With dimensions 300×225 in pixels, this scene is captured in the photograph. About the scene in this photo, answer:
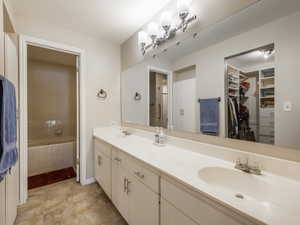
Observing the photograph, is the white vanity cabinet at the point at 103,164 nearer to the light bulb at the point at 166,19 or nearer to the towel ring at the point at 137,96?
the towel ring at the point at 137,96

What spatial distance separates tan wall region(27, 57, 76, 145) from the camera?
3.22 meters

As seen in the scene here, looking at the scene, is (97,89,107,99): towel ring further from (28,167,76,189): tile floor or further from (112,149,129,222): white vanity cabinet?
(28,167,76,189): tile floor

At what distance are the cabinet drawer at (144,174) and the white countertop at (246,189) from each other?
0.21ft

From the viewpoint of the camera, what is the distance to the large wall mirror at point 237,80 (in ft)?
2.84

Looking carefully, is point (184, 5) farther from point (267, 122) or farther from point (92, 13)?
point (267, 122)

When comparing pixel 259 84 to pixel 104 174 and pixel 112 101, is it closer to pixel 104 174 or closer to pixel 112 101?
pixel 104 174

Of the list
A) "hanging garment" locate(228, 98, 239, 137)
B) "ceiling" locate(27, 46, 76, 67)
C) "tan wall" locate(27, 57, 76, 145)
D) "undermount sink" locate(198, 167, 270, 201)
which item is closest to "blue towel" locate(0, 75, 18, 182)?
"undermount sink" locate(198, 167, 270, 201)

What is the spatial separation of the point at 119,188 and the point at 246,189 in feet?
3.71

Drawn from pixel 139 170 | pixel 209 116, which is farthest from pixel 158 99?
pixel 139 170

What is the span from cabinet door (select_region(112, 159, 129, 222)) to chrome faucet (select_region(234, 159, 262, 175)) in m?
0.95

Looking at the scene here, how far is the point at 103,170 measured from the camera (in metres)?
1.86

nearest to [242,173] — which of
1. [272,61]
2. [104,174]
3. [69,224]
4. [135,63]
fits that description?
[272,61]

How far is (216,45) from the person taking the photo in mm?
1225

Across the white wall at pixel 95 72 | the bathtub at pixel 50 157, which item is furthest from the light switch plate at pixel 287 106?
the bathtub at pixel 50 157
